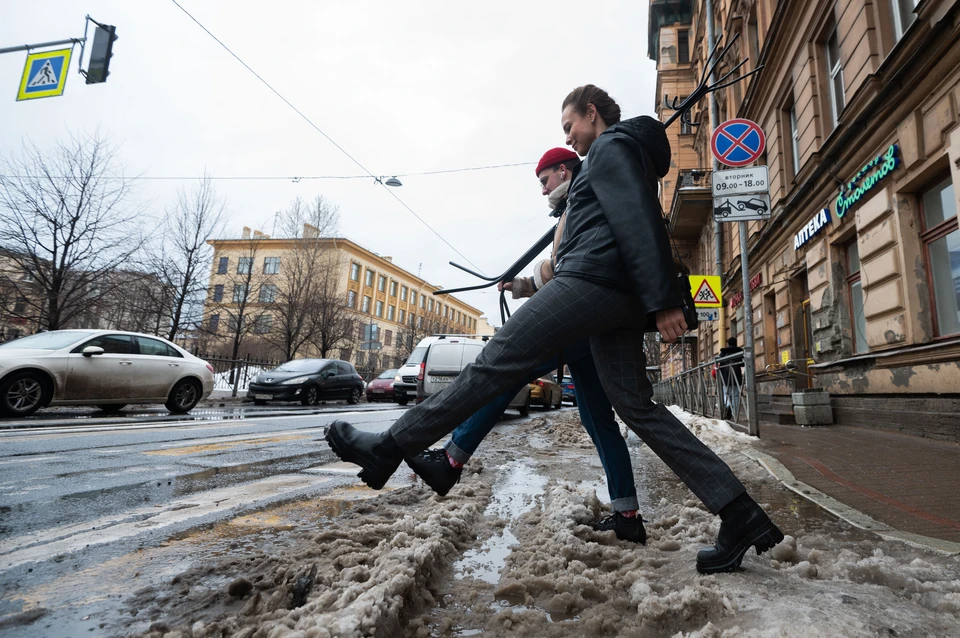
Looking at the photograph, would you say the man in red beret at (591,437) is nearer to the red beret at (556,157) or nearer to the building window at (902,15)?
the red beret at (556,157)

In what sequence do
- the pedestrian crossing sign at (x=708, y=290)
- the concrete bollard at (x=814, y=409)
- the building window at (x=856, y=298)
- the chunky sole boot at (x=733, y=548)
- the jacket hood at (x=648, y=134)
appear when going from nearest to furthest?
the chunky sole boot at (x=733, y=548), the jacket hood at (x=648, y=134), the concrete bollard at (x=814, y=409), the building window at (x=856, y=298), the pedestrian crossing sign at (x=708, y=290)

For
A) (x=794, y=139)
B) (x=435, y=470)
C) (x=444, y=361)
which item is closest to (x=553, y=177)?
(x=435, y=470)

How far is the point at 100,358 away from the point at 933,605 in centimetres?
1128

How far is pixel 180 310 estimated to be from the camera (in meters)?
19.6

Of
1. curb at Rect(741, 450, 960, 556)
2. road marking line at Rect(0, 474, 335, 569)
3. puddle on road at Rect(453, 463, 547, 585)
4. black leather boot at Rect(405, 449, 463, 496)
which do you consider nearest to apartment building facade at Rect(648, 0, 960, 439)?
curb at Rect(741, 450, 960, 556)

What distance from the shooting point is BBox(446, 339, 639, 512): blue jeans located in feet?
7.69

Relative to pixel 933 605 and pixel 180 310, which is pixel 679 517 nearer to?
pixel 933 605

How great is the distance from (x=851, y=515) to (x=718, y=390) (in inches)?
226

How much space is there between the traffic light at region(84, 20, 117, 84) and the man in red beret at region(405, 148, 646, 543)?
1298 centimetres

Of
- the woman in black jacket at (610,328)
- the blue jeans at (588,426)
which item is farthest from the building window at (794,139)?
the woman in black jacket at (610,328)

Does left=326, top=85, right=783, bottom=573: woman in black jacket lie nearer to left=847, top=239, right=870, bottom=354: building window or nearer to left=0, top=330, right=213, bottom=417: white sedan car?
left=847, top=239, right=870, bottom=354: building window

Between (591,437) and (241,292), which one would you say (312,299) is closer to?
(241,292)

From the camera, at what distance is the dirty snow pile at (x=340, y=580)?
51.4 inches

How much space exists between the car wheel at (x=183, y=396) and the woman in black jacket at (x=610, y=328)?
10365 mm
